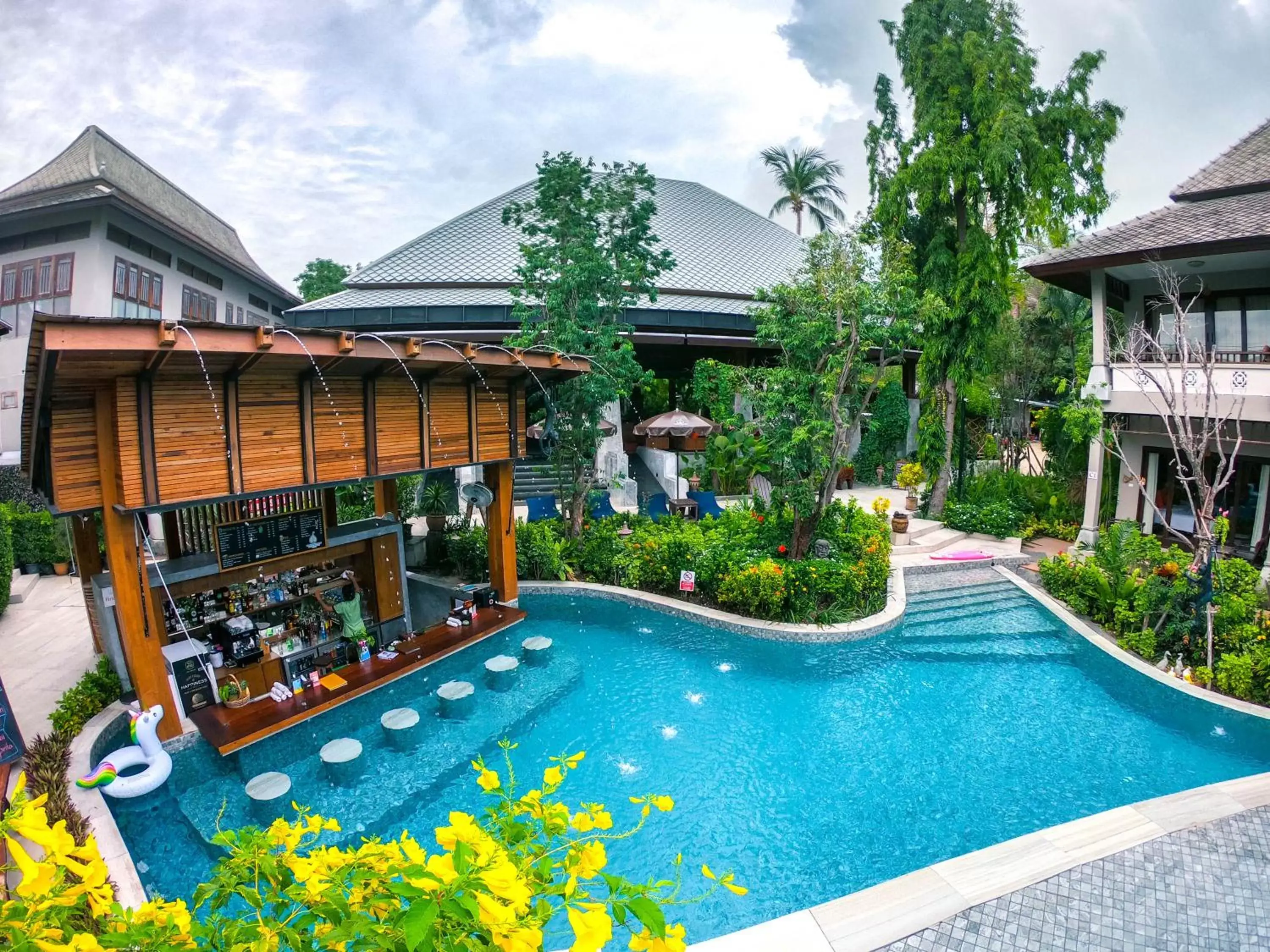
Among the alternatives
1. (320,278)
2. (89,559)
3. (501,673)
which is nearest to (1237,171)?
(501,673)

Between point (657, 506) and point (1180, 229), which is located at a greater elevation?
→ point (1180, 229)

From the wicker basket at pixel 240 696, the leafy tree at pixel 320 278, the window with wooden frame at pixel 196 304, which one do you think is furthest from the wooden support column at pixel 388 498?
the leafy tree at pixel 320 278

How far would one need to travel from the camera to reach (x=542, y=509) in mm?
16266

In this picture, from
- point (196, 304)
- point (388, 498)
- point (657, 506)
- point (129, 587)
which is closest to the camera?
point (129, 587)

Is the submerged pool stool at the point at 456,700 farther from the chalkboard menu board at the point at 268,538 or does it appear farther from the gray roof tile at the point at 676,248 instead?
the gray roof tile at the point at 676,248

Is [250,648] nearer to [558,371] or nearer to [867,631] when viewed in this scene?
[558,371]

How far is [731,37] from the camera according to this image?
1321 centimetres

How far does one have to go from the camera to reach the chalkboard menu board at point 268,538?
29.0 feet

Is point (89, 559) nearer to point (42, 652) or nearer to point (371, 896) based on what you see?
point (42, 652)

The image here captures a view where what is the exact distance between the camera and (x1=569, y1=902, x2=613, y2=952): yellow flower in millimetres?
1409

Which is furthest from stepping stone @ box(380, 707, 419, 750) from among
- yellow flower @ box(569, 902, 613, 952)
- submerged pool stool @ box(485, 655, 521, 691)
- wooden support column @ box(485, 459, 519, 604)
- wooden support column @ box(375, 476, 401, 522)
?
yellow flower @ box(569, 902, 613, 952)

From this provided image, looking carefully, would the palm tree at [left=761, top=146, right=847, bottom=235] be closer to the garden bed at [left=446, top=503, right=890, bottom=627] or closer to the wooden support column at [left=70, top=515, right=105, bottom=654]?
the garden bed at [left=446, top=503, right=890, bottom=627]

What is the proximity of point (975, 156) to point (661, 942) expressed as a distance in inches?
722

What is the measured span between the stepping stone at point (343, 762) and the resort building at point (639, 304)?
35.8 feet
